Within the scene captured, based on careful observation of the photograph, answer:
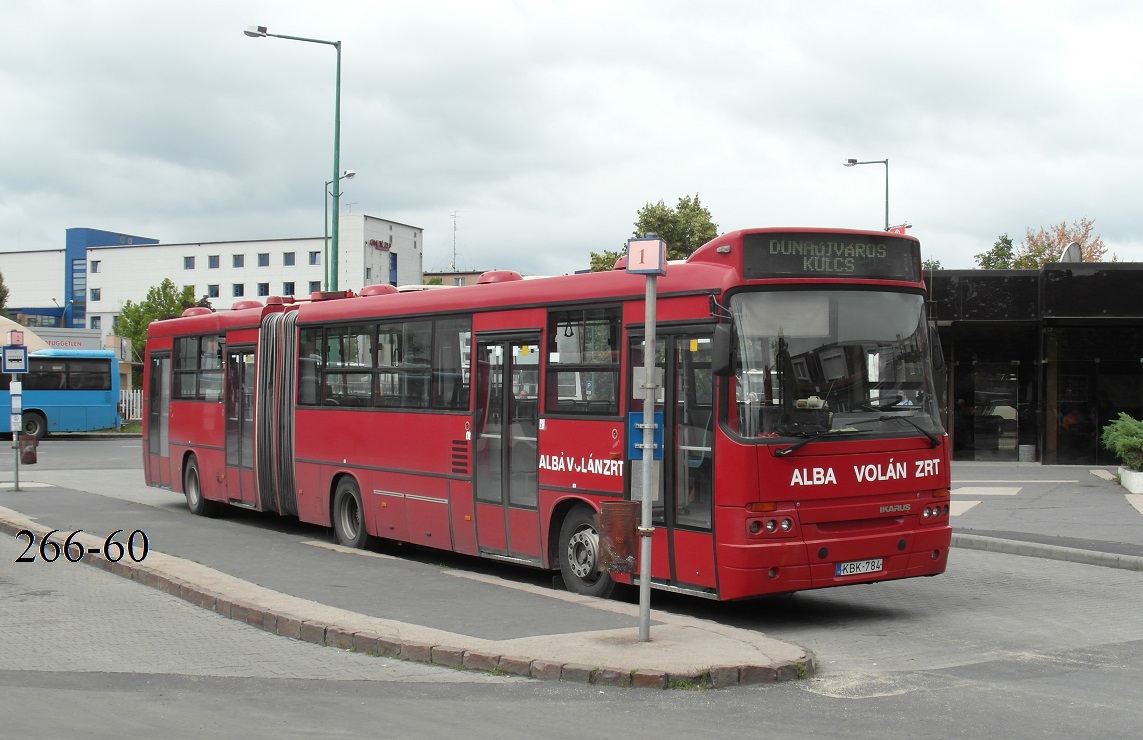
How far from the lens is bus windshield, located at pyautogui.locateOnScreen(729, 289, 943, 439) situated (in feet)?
32.5

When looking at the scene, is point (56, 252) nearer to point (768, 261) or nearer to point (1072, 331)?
point (1072, 331)

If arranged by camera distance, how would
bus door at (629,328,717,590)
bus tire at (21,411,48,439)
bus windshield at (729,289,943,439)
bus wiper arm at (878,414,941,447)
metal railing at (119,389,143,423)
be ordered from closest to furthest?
bus windshield at (729,289,943,439) < bus door at (629,328,717,590) < bus wiper arm at (878,414,941,447) < bus tire at (21,411,48,439) < metal railing at (119,389,143,423)

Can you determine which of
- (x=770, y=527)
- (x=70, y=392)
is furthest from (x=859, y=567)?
(x=70, y=392)

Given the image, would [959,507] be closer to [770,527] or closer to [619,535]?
[770,527]

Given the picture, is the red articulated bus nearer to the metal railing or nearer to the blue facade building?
the metal railing

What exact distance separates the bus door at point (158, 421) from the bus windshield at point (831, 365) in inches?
558

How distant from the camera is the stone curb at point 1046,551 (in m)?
14.0

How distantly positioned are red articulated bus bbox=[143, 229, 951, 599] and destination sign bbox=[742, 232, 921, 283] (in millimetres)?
16

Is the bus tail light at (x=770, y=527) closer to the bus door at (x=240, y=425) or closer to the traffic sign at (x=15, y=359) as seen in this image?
the bus door at (x=240, y=425)

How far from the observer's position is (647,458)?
8672 millimetres

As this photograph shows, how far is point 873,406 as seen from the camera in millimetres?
10359

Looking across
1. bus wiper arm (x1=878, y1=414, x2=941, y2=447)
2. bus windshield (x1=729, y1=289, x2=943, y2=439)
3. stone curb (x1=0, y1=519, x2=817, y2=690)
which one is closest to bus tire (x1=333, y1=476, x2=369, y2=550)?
stone curb (x1=0, y1=519, x2=817, y2=690)

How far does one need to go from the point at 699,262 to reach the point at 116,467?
24866mm

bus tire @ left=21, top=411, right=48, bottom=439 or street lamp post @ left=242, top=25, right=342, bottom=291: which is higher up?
street lamp post @ left=242, top=25, right=342, bottom=291
